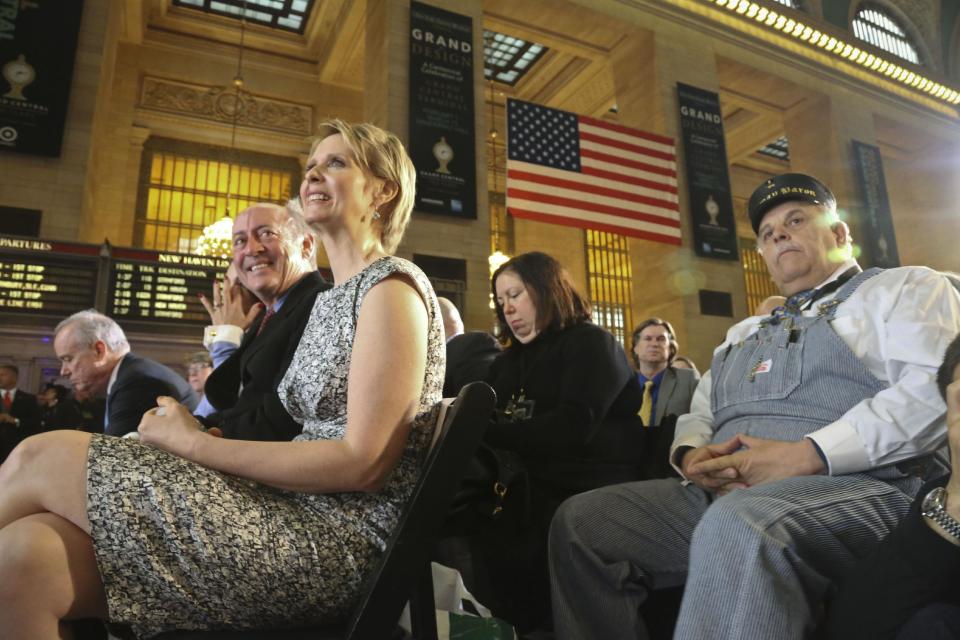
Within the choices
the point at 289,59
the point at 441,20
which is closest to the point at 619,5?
the point at 441,20

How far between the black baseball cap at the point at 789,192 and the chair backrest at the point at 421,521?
1284 millimetres

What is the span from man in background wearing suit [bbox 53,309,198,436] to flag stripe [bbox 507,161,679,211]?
5230mm

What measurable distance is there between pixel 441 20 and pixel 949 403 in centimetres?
915

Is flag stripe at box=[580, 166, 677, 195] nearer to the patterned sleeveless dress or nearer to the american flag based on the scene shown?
the american flag

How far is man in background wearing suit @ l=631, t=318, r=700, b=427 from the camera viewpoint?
440cm

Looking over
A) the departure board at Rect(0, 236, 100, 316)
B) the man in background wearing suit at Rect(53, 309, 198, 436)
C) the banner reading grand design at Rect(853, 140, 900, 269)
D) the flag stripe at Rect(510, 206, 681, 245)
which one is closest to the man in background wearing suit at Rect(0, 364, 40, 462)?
the departure board at Rect(0, 236, 100, 316)

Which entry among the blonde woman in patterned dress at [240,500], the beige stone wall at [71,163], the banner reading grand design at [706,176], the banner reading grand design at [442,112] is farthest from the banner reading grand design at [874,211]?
the blonde woman in patterned dress at [240,500]

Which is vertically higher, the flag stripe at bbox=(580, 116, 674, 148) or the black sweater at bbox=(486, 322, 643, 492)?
the flag stripe at bbox=(580, 116, 674, 148)

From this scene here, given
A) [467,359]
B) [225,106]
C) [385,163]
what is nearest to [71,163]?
[225,106]

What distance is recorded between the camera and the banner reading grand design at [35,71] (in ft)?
23.4

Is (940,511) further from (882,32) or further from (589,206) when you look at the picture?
(882,32)

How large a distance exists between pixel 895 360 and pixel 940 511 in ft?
2.05

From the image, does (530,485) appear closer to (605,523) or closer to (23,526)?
(605,523)

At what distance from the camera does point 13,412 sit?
5.89 meters
